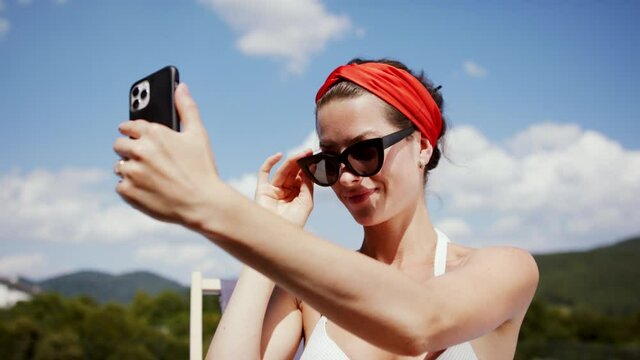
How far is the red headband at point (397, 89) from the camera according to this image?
7.29 feet

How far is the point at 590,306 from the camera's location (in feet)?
119

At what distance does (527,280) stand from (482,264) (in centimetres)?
24

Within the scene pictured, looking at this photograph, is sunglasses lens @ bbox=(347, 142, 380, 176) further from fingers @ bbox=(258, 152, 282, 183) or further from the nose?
fingers @ bbox=(258, 152, 282, 183)

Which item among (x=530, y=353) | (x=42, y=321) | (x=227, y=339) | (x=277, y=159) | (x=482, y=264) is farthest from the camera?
(x=42, y=321)

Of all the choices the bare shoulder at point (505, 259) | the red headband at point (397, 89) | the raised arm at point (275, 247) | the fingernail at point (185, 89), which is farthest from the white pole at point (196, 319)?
the fingernail at point (185, 89)

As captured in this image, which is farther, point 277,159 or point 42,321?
point 42,321

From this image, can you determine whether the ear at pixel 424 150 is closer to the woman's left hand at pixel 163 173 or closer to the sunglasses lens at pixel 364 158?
the sunglasses lens at pixel 364 158

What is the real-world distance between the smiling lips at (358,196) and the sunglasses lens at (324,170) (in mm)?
73

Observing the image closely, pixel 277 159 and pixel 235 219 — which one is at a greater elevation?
pixel 277 159

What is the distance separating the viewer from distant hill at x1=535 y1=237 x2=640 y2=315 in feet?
127

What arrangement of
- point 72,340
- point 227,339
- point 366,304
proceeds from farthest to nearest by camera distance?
1. point 72,340
2. point 227,339
3. point 366,304

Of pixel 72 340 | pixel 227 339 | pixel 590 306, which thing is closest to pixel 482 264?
pixel 227 339

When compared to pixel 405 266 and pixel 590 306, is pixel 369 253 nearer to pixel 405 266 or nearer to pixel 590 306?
pixel 405 266

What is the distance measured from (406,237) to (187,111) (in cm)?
154
